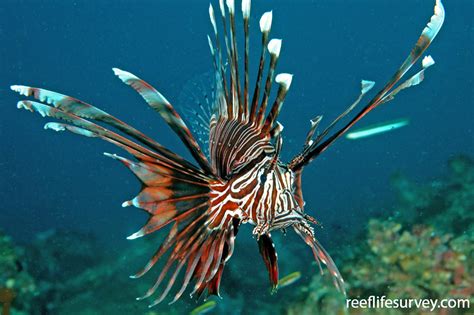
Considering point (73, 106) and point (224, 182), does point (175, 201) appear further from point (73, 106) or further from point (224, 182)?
point (73, 106)

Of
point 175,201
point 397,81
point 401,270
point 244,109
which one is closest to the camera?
point 397,81

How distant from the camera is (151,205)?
7.89 feet

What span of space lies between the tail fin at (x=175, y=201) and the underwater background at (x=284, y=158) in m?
0.74

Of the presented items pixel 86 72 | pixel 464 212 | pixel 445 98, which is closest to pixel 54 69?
pixel 86 72

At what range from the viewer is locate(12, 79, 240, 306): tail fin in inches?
85.7

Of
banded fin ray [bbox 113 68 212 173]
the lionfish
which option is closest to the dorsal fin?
the lionfish

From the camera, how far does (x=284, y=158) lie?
10.2ft

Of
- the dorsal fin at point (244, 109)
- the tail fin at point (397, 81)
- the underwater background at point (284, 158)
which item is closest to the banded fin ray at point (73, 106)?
the dorsal fin at point (244, 109)

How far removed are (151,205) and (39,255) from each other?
7090 mm

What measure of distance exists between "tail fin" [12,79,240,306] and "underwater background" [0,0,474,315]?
736mm

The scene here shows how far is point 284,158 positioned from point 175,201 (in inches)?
36.3

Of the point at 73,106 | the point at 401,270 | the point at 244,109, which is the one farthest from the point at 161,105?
the point at 401,270

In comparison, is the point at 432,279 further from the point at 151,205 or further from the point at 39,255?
the point at 39,255

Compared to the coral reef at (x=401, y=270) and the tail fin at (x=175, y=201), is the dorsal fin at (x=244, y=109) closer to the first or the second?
the tail fin at (x=175, y=201)
